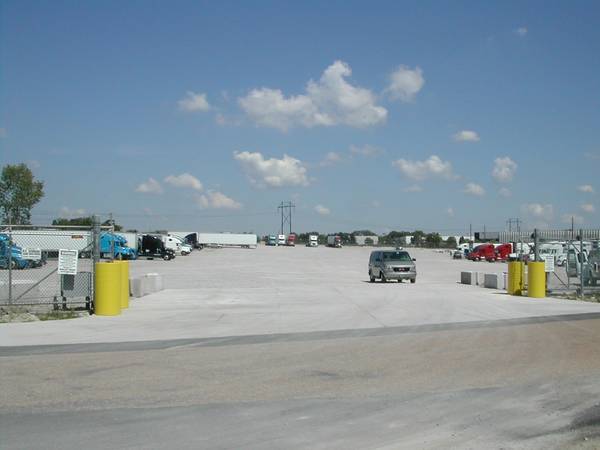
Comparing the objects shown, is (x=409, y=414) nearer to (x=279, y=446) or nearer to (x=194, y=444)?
(x=279, y=446)

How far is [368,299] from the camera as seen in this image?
→ 2288cm

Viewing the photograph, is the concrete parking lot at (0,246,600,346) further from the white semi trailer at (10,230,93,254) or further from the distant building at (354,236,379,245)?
the distant building at (354,236,379,245)

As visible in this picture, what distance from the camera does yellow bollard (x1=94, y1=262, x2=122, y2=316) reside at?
17.3 meters

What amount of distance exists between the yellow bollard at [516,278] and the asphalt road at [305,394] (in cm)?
1227

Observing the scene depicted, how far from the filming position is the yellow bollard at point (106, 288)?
17.3 m

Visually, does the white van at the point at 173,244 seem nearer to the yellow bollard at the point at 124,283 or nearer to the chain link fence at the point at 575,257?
the chain link fence at the point at 575,257

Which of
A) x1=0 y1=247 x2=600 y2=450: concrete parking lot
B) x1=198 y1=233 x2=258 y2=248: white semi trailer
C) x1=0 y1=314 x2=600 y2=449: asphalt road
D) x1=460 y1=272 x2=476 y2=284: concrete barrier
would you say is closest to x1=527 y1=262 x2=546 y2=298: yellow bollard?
x1=0 y1=247 x2=600 y2=450: concrete parking lot

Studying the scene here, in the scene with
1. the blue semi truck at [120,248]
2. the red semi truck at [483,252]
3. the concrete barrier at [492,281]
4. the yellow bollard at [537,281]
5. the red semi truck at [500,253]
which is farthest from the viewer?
the red semi truck at [483,252]

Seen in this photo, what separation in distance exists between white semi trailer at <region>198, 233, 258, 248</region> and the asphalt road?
4464 inches

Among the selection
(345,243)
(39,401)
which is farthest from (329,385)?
(345,243)

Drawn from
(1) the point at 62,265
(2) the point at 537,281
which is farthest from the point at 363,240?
(1) the point at 62,265

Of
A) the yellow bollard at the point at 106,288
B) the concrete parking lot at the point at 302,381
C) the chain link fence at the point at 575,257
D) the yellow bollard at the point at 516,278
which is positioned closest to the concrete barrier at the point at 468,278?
the chain link fence at the point at 575,257

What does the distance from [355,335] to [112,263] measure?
287 inches

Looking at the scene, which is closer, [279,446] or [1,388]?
[279,446]
